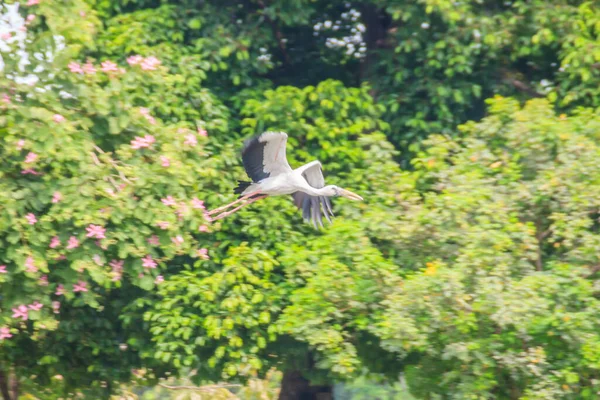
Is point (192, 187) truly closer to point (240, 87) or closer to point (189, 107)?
point (189, 107)

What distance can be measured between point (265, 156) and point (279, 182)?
0.24 meters

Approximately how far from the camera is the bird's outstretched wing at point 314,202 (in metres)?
8.36

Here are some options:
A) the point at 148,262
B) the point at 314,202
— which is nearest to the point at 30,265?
the point at 148,262

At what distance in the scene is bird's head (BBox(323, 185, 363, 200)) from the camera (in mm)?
8195

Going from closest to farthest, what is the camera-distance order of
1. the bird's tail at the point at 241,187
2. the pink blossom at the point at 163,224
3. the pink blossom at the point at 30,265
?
the pink blossom at the point at 30,265, the pink blossom at the point at 163,224, the bird's tail at the point at 241,187

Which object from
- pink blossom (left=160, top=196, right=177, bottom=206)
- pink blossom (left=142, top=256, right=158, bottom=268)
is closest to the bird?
pink blossom (left=160, top=196, right=177, bottom=206)

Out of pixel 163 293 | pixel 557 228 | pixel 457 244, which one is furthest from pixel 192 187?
pixel 557 228

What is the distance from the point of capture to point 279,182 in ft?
26.5

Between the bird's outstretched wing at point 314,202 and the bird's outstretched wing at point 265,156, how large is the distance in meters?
0.30

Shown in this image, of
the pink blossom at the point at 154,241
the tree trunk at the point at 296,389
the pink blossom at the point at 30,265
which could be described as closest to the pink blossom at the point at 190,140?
the pink blossom at the point at 154,241

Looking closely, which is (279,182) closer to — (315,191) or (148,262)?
(315,191)

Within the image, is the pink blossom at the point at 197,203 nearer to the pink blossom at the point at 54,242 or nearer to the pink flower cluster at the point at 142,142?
the pink flower cluster at the point at 142,142

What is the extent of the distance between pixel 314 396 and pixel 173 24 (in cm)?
422

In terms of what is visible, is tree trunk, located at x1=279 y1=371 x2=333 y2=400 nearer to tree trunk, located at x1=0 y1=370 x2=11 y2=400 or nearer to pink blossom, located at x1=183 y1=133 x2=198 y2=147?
tree trunk, located at x1=0 y1=370 x2=11 y2=400
